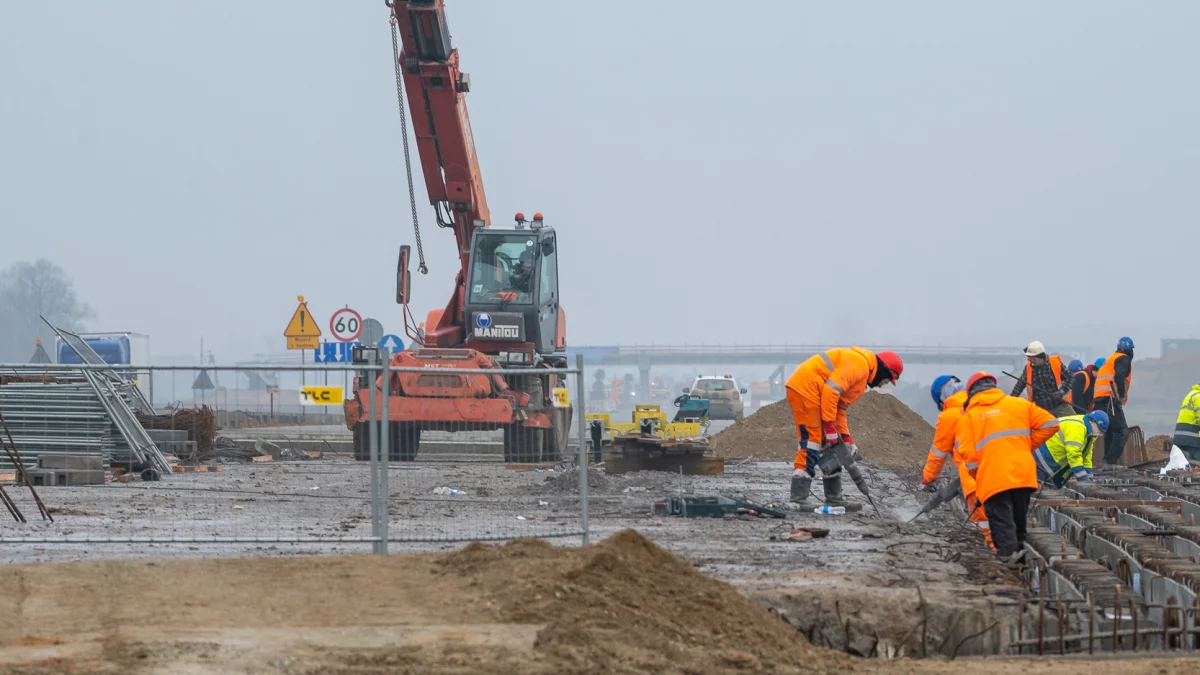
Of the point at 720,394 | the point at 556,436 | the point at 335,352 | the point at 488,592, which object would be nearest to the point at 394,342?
the point at 335,352

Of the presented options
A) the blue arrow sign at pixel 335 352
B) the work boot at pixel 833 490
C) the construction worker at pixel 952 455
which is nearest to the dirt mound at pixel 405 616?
→ the construction worker at pixel 952 455

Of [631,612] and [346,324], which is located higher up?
[346,324]

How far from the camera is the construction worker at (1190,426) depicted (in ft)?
59.7

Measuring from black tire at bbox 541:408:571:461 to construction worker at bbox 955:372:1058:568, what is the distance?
3.94 m

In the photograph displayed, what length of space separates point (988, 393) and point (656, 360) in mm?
120109

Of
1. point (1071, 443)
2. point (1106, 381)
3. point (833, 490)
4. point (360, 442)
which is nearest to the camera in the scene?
point (833, 490)

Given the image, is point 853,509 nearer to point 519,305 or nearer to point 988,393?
point 988,393

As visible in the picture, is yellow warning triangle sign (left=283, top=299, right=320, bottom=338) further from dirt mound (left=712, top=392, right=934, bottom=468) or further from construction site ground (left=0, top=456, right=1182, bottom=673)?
construction site ground (left=0, top=456, right=1182, bottom=673)

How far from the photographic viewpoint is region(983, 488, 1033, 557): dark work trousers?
30.9 ft

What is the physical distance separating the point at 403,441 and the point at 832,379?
375 centimetres

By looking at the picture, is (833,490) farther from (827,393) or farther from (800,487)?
(827,393)

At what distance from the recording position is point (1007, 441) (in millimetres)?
9438

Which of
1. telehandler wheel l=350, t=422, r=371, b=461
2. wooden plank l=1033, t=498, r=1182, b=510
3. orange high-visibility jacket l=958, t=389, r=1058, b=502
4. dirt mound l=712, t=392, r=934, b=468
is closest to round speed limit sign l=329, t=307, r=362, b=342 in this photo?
dirt mound l=712, t=392, r=934, b=468

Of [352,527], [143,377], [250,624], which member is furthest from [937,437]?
[143,377]
